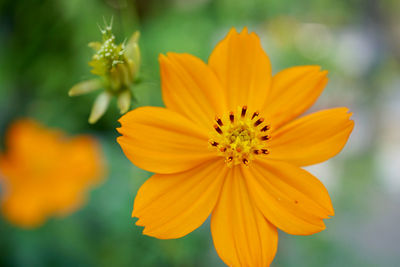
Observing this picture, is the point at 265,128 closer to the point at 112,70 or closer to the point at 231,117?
the point at 231,117

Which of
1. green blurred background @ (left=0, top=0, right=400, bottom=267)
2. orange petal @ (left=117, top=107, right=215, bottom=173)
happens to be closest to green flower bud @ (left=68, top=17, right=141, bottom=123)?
orange petal @ (left=117, top=107, right=215, bottom=173)

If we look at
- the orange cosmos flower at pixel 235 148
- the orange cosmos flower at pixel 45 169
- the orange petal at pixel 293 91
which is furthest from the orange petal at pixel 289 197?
the orange cosmos flower at pixel 45 169

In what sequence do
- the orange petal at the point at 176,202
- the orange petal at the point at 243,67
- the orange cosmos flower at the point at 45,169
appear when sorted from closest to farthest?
the orange petal at the point at 176,202
the orange petal at the point at 243,67
the orange cosmos flower at the point at 45,169

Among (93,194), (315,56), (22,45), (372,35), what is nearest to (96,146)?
(93,194)

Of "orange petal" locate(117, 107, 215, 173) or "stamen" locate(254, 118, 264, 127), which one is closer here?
"orange petal" locate(117, 107, 215, 173)

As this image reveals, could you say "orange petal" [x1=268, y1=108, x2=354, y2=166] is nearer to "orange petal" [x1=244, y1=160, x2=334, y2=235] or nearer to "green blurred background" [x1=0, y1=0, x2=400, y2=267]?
"orange petal" [x1=244, y1=160, x2=334, y2=235]

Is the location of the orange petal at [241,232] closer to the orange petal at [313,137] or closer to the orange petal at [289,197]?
the orange petal at [289,197]

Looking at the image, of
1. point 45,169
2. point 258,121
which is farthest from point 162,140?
point 45,169
